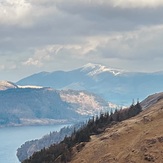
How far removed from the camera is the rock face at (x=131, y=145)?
134125 mm

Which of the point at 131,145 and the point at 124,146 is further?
the point at 124,146

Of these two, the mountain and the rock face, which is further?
the mountain

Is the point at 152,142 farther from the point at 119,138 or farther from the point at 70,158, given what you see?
the point at 70,158

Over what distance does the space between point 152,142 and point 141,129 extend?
2048cm

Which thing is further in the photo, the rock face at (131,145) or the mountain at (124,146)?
the mountain at (124,146)

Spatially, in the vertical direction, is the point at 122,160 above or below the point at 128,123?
below

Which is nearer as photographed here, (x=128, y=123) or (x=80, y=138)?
(x=128, y=123)

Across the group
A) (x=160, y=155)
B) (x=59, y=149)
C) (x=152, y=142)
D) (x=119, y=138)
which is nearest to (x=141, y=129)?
(x=119, y=138)

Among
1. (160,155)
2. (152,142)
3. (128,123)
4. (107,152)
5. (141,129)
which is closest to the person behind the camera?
(160,155)

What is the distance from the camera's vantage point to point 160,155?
129 m

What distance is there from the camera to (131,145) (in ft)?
475

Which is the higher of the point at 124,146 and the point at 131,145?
the point at 131,145

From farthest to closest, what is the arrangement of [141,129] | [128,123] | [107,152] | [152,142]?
[128,123] → [141,129] → [107,152] → [152,142]

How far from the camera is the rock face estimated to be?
440 feet
